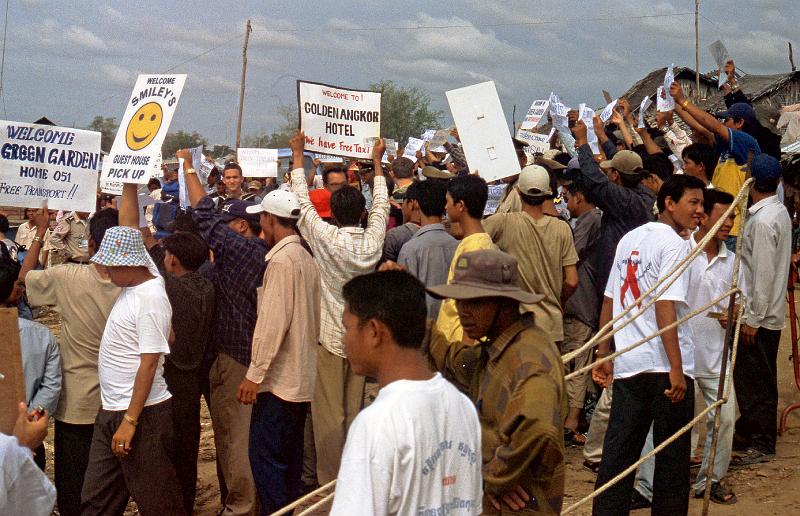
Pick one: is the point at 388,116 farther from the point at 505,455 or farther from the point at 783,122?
the point at 505,455

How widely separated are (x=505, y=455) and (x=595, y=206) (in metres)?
4.73

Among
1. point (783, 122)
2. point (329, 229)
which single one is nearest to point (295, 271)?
point (329, 229)

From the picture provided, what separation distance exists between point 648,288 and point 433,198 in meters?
1.77

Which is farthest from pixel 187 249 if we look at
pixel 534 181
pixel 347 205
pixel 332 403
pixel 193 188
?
pixel 534 181

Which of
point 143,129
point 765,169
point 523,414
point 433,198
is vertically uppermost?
point 765,169

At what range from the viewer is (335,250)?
5898 mm

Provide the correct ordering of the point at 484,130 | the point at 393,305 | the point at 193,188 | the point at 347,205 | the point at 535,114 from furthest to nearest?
the point at 535,114 → the point at 484,130 → the point at 193,188 → the point at 347,205 → the point at 393,305

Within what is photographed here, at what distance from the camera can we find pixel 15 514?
3.12 metres

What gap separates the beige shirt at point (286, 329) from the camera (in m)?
5.51

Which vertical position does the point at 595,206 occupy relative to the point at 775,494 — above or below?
above

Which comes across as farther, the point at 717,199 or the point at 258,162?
the point at 258,162

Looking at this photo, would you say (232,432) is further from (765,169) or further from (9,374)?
(765,169)

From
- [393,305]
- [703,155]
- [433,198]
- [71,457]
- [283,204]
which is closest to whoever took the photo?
[393,305]

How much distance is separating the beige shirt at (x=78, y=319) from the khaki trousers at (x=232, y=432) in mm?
976
